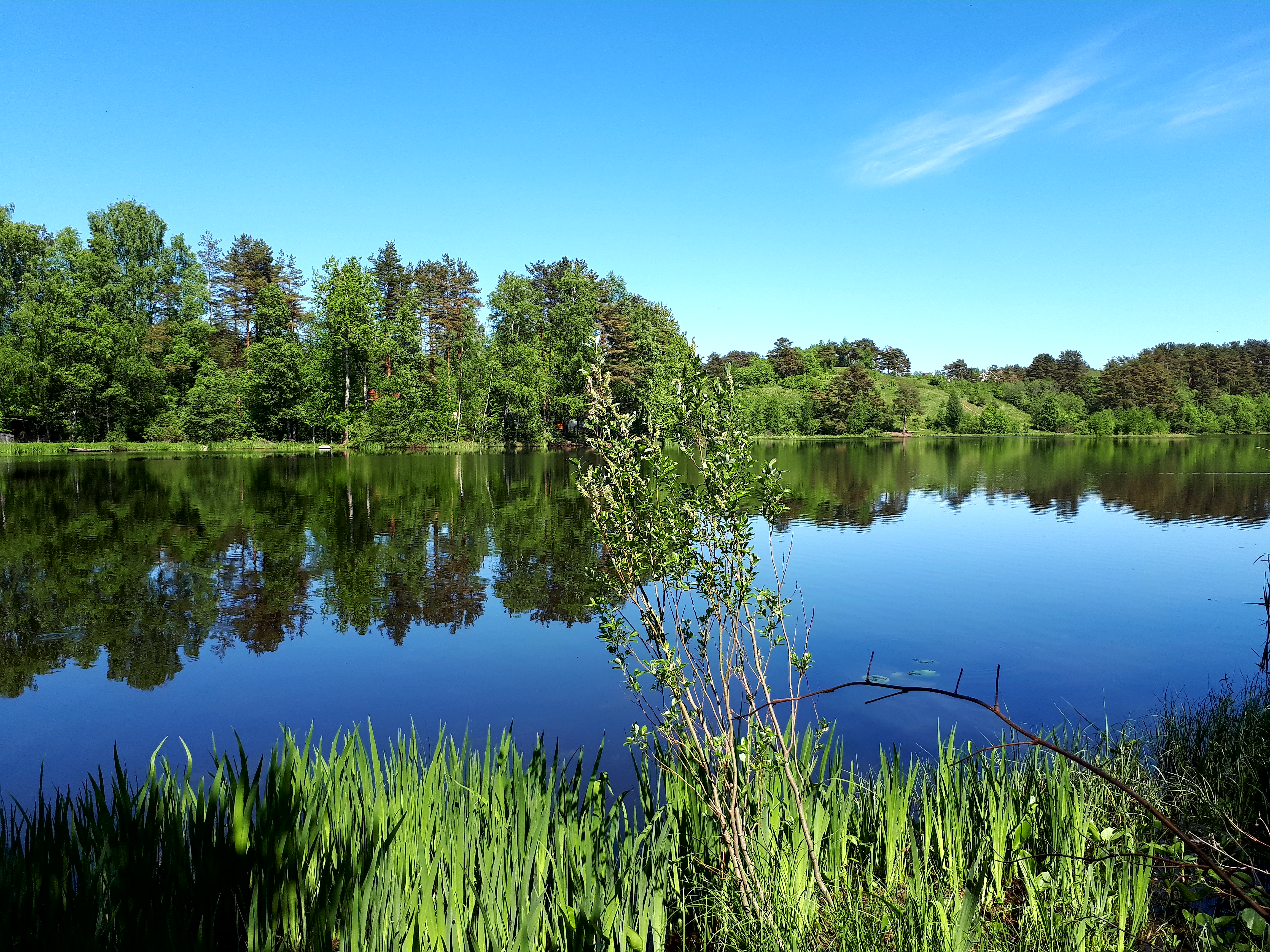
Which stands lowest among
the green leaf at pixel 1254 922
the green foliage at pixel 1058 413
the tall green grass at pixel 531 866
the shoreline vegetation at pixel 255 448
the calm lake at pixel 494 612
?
the calm lake at pixel 494 612

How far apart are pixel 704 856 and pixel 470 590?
Result: 30.7ft

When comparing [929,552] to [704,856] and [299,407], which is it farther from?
[299,407]

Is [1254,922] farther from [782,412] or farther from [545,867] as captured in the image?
[782,412]

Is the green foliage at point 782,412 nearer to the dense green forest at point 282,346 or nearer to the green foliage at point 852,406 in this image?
the green foliage at point 852,406

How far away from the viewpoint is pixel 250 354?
55375mm

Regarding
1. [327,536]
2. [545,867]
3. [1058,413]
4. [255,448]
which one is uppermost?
[1058,413]

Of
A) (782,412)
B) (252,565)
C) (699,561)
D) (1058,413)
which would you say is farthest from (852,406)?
(699,561)

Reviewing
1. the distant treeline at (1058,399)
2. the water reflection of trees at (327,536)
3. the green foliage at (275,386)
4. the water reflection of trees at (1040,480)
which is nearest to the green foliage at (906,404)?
the distant treeline at (1058,399)

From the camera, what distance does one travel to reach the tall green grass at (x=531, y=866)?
9.23 feet

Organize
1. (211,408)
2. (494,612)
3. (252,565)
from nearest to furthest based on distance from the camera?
(494,612), (252,565), (211,408)

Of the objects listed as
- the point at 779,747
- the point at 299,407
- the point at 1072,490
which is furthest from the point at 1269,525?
the point at 299,407

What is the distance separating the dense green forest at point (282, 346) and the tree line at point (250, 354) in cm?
13

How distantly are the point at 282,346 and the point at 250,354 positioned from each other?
294 cm

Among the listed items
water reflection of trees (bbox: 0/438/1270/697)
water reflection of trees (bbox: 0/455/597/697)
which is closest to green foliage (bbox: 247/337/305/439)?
water reflection of trees (bbox: 0/438/1270/697)
